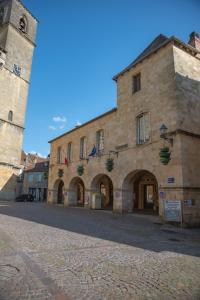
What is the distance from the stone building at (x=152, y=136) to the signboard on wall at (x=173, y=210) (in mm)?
177

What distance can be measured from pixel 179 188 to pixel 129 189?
4.69 metres

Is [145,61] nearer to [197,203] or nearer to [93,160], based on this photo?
[93,160]

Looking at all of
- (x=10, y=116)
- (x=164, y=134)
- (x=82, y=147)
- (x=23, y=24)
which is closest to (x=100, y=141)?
(x=82, y=147)

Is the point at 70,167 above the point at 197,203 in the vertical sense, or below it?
above

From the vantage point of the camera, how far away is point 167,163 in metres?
12.0

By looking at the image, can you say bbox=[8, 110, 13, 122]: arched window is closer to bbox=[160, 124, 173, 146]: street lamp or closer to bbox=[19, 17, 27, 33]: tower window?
bbox=[19, 17, 27, 33]: tower window

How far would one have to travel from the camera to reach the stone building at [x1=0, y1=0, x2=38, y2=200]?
29.9 metres

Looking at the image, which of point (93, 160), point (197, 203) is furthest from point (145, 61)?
point (197, 203)

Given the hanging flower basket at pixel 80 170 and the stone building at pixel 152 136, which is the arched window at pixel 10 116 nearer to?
the stone building at pixel 152 136

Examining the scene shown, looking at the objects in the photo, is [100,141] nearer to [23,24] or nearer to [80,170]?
[80,170]

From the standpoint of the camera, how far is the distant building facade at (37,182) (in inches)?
1603

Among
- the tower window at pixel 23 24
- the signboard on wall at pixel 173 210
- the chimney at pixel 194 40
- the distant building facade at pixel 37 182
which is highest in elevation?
the tower window at pixel 23 24

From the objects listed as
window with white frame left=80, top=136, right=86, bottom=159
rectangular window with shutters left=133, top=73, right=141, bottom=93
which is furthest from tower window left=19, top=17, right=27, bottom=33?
rectangular window with shutters left=133, top=73, right=141, bottom=93

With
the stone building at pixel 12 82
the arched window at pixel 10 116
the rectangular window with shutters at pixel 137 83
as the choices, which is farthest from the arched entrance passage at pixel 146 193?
the arched window at pixel 10 116
